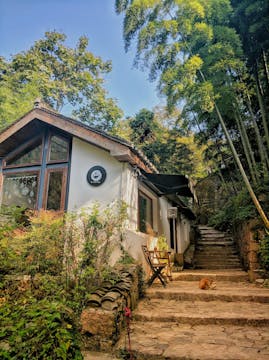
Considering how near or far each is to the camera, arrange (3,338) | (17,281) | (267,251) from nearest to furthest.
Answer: (3,338) < (17,281) < (267,251)

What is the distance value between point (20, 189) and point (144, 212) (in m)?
4.30

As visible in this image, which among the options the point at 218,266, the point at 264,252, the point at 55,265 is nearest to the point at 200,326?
the point at 55,265

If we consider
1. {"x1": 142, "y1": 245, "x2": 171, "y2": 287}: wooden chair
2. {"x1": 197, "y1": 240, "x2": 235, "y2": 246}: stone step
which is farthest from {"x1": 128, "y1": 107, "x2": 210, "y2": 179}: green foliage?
{"x1": 142, "y1": 245, "x2": 171, "y2": 287}: wooden chair

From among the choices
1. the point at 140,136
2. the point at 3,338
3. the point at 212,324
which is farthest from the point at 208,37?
the point at 140,136

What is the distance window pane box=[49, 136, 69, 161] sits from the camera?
27.0ft

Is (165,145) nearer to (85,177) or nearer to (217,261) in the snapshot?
(217,261)

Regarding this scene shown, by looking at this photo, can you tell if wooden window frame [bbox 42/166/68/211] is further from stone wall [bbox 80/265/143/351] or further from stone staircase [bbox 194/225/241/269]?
stone staircase [bbox 194/225/241/269]

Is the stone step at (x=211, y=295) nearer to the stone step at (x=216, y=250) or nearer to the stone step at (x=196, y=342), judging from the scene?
the stone step at (x=196, y=342)

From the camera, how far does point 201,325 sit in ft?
14.8

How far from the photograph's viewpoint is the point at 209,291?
607 cm

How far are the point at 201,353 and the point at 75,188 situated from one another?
526cm

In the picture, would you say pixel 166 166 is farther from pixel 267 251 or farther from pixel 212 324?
pixel 212 324

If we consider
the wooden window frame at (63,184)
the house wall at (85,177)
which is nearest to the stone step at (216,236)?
the house wall at (85,177)

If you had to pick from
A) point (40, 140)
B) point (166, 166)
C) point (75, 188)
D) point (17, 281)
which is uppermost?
point (166, 166)
